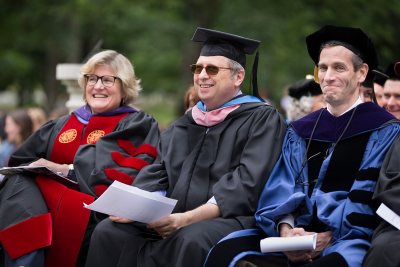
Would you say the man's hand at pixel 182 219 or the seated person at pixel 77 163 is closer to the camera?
the man's hand at pixel 182 219

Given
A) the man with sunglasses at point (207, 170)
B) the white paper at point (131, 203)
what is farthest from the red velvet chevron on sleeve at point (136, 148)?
the white paper at point (131, 203)

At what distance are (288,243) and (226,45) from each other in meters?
1.74

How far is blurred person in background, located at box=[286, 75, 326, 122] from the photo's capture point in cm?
670

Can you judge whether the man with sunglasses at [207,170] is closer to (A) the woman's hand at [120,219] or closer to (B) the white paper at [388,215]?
(A) the woman's hand at [120,219]

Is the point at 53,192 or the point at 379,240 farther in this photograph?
the point at 53,192

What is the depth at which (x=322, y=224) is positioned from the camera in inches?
183

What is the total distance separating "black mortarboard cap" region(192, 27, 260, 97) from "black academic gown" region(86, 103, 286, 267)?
398 mm

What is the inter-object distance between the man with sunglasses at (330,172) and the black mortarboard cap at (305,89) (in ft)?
5.71

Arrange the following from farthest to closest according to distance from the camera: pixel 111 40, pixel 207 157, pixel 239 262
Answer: pixel 111 40
pixel 207 157
pixel 239 262

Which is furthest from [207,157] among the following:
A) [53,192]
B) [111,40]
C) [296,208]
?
[111,40]

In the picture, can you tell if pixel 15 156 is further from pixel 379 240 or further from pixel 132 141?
pixel 379 240

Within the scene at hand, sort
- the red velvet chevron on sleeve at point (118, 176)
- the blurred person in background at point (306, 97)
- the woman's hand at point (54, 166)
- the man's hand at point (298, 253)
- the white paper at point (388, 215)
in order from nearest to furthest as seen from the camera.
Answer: the white paper at point (388, 215) → the man's hand at point (298, 253) → the red velvet chevron on sleeve at point (118, 176) → the woman's hand at point (54, 166) → the blurred person in background at point (306, 97)

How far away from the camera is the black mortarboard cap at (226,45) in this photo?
5.30 metres

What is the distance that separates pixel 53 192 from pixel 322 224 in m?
2.11
